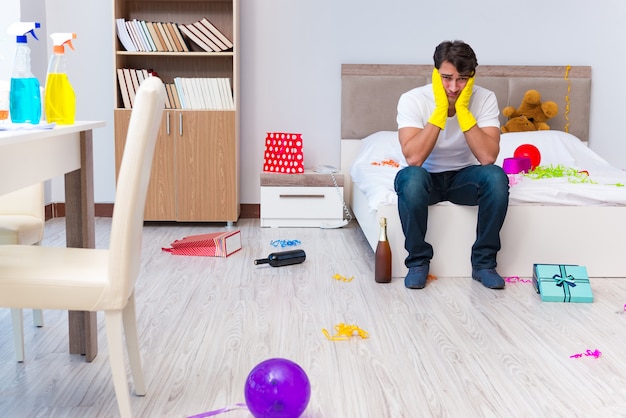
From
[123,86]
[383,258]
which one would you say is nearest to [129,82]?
[123,86]

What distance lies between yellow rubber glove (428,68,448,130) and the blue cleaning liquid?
1.76 m

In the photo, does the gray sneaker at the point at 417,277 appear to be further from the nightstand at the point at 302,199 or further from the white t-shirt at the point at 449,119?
the nightstand at the point at 302,199

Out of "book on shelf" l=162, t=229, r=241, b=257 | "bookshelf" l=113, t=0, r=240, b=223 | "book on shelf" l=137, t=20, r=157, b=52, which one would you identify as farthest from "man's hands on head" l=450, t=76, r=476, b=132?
"book on shelf" l=137, t=20, r=157, b=52

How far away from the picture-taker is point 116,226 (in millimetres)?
1525

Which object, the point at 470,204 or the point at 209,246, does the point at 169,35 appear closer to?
the point at 209,246

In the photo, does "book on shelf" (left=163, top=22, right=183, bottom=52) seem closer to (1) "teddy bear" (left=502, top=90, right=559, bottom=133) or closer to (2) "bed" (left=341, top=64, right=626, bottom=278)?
(2) "bed" (left=341, top=64, right=626, bottom=278)

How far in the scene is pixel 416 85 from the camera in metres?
4.52

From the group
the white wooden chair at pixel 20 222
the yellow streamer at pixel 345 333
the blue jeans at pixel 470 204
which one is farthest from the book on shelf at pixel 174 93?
the yellow streamer at pixel 345 333

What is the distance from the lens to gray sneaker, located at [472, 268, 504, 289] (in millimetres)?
2928

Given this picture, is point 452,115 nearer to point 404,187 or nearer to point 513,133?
point 404,187

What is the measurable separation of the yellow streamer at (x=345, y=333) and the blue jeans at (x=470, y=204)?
27.4 inches

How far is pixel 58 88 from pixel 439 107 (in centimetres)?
168

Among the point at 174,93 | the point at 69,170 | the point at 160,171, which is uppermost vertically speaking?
the point at 174,93

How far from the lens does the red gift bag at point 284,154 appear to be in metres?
4.36
